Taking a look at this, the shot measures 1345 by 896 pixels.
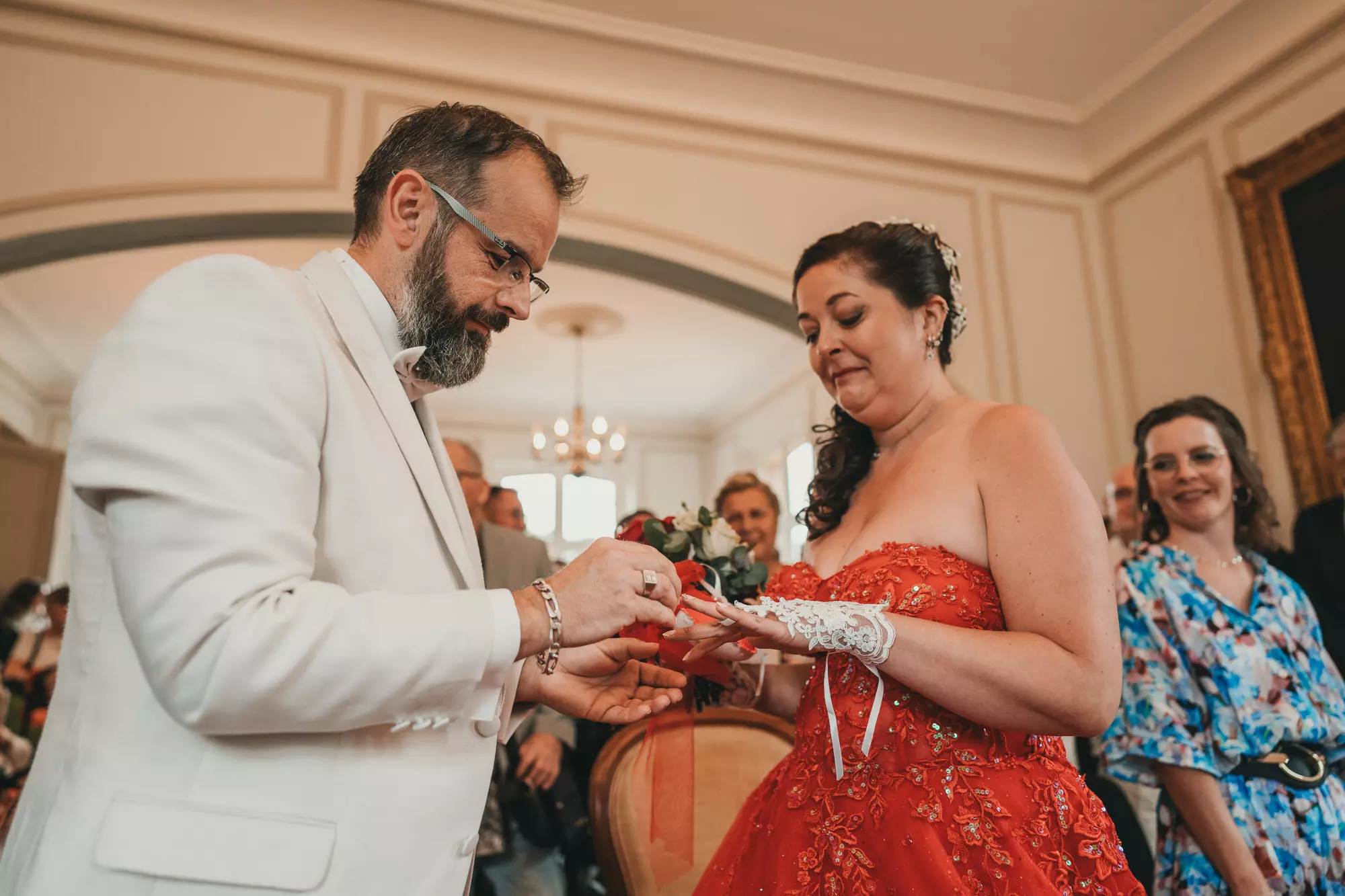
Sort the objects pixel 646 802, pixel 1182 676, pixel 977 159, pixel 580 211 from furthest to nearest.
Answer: pixel 977 159
pixel 580 211
pixel 1182 676
pixel 646 802

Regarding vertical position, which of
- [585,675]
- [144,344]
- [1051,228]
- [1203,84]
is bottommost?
[585,675]

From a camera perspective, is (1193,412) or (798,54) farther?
(798,54)

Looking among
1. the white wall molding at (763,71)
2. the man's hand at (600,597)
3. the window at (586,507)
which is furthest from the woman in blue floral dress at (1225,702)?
the window at (586,507)

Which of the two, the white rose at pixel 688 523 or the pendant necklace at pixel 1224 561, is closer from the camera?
the white rose at pixel 688 523

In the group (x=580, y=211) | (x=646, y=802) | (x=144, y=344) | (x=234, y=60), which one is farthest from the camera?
(x=580, y=211)

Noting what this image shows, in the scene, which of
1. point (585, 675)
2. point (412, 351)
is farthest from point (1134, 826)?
point (412, 351)

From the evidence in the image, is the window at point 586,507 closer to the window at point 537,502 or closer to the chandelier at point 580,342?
the window at point 537,502

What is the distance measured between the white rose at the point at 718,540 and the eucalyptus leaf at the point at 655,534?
0.09 m

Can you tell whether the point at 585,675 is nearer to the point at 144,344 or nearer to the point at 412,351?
the point at 412,351

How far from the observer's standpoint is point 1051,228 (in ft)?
16.3

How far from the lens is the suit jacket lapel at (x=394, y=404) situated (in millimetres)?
1160

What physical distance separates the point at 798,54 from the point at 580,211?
1.35 meters

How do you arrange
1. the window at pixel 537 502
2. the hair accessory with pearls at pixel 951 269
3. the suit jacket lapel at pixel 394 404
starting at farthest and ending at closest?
the window at pixel 537 502 < the hair accessory with pearls at pixel 951 269 < the suit jacket lapel at pixel 394 404

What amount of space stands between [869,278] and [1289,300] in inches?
123
